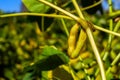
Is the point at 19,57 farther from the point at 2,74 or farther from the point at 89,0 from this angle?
the point at 89,0

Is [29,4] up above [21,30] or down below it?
below

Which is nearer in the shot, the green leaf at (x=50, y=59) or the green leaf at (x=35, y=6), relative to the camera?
the green leaf at (x=50, y=59)

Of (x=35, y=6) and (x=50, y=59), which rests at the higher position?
(x=35, y=6)

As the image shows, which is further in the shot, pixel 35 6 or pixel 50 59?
pixel 35 6

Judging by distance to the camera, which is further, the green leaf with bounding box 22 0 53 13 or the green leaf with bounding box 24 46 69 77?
the green leaf with bounding box 22 0 53 13

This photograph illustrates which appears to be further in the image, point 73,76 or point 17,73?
point 17,73

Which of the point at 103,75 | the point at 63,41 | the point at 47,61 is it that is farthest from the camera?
the point at 63,41

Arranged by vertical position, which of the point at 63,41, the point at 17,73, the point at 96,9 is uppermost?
the point at 63,41

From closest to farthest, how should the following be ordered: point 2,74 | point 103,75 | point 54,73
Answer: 1. point 103,75
2. point 54,73
3. point 2,74

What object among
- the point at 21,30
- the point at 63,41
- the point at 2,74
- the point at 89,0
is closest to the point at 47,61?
the point at 89,0

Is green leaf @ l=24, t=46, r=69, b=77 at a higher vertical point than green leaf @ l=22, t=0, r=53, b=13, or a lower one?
lower

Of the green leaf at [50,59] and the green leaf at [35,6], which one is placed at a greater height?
the green leaf at [35,6]
